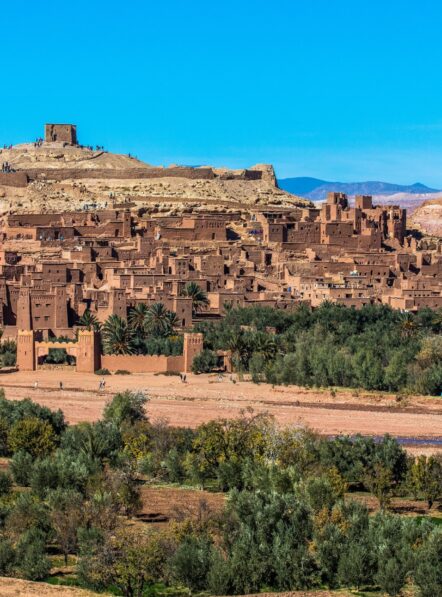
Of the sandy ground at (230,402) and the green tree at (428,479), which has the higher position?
the sandy ground at (230,402)

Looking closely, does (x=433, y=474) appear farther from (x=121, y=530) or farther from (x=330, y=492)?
(x=121, y=530)

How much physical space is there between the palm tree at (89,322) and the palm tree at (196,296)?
384 cm

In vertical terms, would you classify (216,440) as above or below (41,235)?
below

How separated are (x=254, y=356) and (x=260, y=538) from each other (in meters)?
22.1

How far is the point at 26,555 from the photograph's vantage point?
24.4 meters

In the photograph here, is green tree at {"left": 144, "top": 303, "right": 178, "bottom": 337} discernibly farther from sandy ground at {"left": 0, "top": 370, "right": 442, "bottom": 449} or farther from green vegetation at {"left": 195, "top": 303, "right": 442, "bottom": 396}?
sandy ground at {"left": 0, "top": 370, "right": 442, "bottom": 449}

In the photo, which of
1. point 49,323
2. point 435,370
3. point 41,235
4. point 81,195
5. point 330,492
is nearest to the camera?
point 330,492

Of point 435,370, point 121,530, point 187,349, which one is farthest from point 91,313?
point 121,530

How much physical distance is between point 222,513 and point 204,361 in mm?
19823

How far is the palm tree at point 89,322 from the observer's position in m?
49.2

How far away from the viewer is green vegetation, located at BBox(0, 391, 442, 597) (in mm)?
23781

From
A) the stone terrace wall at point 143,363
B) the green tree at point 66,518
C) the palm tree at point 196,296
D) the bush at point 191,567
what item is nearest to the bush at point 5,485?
the green tree at point 66,518

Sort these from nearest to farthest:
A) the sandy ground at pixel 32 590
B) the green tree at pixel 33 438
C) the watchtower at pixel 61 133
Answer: the sandy ground at pixel 32 590 → the green tree at pixel 33 438 → the watchtower at pixel 61 133

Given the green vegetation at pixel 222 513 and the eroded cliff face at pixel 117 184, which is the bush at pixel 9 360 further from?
the eroded cliff face at pixel 117 184
